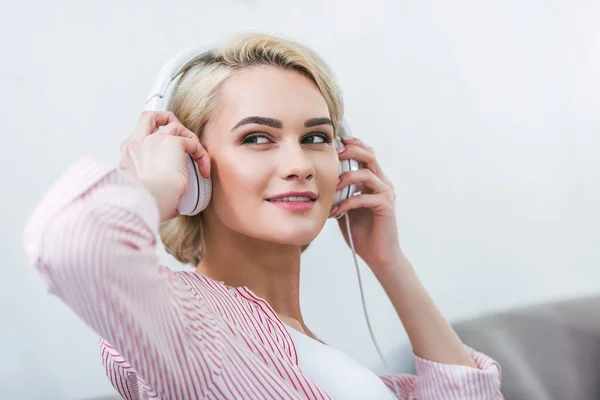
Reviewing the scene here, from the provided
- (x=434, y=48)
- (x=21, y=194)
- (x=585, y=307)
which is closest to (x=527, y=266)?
(x=585, y=307)

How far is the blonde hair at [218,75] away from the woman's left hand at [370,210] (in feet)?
0.41

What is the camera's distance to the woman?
0.61 m

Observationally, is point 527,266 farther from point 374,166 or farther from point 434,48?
point 374,166

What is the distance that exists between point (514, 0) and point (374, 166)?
0.89 meters

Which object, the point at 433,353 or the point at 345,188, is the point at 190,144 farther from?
the point at 433,353

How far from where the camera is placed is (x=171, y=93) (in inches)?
42.2

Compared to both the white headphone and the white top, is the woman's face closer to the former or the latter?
the white headphone

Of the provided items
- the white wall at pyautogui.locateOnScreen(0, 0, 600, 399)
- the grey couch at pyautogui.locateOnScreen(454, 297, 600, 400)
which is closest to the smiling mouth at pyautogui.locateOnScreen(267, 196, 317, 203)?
the white wall at pyautogui.locateOnScreen(0, 0, 600, 399)

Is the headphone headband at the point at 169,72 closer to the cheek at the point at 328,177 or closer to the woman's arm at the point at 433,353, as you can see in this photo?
the cheek at the point at 328,177

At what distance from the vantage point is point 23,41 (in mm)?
1196

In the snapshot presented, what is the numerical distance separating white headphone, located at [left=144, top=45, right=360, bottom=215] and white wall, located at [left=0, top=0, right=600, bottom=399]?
0.92 feet

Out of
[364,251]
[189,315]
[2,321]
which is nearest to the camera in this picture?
[189,315]

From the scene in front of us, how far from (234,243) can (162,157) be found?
0.28m


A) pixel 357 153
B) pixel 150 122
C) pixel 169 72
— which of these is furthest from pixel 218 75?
pixel 357 153
